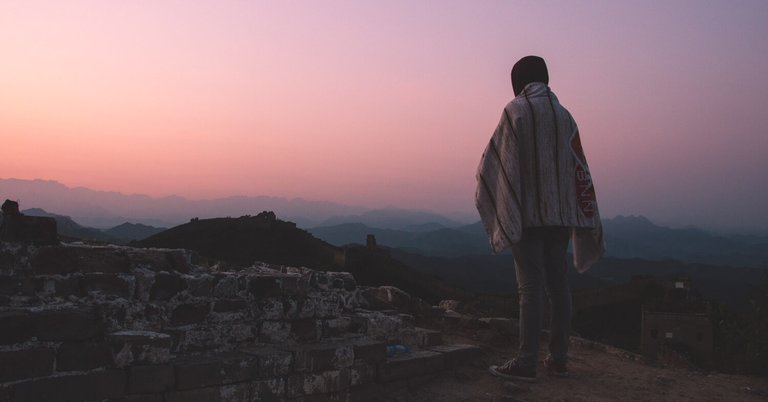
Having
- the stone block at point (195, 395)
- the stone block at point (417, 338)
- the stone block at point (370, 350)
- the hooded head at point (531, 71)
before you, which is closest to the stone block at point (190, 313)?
the stone block at point (195, 395)

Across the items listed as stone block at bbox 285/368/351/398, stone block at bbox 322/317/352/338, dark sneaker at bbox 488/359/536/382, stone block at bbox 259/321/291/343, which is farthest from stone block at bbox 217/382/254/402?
dark sneaker at bbox 488/359/536/382

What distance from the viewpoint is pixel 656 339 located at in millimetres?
24312

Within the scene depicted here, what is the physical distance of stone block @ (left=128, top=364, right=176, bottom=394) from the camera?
287 centimetres

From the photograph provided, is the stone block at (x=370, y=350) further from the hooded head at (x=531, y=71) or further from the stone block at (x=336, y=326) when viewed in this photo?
the hooded head at (x=531, y=71)

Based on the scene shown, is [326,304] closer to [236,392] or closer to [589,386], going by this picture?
[236,392]

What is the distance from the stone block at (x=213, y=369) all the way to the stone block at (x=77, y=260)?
0.79m

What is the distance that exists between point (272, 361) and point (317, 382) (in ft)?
1.24

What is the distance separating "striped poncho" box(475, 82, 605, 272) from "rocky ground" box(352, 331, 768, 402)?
3.43 ft

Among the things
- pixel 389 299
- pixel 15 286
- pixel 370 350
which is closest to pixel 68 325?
pixel 15 286

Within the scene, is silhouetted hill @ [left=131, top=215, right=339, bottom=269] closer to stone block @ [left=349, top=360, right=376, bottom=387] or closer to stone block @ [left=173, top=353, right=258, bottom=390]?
stone block @ [left=349, top=360, right=376, bottom=387]

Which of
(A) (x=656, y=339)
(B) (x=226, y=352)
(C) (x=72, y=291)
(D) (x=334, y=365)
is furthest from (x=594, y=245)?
(A) (x=656, y=339)

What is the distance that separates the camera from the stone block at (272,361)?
3379 mm

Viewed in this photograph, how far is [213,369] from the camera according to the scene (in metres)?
3.17

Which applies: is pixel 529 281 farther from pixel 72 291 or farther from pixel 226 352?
pixel 72 291
